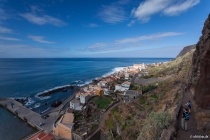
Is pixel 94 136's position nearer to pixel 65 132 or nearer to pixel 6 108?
pixel 65 132

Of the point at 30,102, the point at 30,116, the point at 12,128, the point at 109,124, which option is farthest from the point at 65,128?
the point at 30,102

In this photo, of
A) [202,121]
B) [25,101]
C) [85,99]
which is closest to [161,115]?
[202,121]

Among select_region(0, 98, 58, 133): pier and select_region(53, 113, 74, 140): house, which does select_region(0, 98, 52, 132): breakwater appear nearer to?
select_region(0, 98, 58, 133): pier

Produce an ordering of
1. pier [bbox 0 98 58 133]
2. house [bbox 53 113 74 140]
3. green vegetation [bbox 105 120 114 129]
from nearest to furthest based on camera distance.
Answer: green vegetation [bbox 105 120 114 129], house [bbox 53 113 74 140], pier [bbox 0 98 58 133]

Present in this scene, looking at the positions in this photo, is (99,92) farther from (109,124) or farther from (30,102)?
(30,102)

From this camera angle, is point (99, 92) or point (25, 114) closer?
point (25, 114)

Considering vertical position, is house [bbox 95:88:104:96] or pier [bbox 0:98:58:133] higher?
house [bbox 95:88:104:96]

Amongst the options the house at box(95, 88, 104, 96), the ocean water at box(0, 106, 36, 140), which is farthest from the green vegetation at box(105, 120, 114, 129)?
the ocean water at box(0, 106, 36, 140)

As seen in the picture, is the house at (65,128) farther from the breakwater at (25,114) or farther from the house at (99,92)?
the house at (99,92)

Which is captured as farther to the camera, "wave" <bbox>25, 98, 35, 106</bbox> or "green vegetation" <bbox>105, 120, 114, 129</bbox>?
"wave" <bbox>25, 98, 35, 106</bbox>
